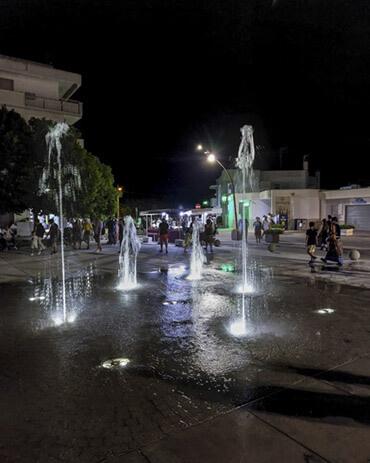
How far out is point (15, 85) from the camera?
3084cm

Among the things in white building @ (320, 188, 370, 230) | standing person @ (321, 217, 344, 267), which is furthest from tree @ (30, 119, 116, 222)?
white building @ (320, 188, 370, 230)

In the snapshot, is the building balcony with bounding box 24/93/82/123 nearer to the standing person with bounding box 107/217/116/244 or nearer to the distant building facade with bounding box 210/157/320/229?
the standing person with bounding box 107/217/116/244

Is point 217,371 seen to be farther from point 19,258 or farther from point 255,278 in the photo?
point 19,258

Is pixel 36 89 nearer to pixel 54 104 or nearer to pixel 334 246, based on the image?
pixel 54 104

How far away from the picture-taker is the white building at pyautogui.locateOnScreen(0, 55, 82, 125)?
29.5 meters

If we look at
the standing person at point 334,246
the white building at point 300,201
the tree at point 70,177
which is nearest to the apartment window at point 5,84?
the tree at point 70,177

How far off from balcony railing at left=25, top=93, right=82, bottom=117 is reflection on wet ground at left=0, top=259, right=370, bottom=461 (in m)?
27.7

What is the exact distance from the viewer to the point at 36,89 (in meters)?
31.8

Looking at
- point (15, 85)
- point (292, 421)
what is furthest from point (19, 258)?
point (15, 85)

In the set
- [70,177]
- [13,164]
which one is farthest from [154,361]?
[70,177]

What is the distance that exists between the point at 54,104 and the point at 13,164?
41.6 feet

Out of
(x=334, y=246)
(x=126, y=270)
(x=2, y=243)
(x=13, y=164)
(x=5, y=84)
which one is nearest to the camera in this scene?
(x=126, y=270)

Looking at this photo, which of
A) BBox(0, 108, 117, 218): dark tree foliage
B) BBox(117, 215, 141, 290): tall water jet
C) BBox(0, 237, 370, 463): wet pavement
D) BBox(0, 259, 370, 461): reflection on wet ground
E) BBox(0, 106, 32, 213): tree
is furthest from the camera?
BBox(0, 108, 117, 218): dark tree foliage

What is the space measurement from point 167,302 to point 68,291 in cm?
281
